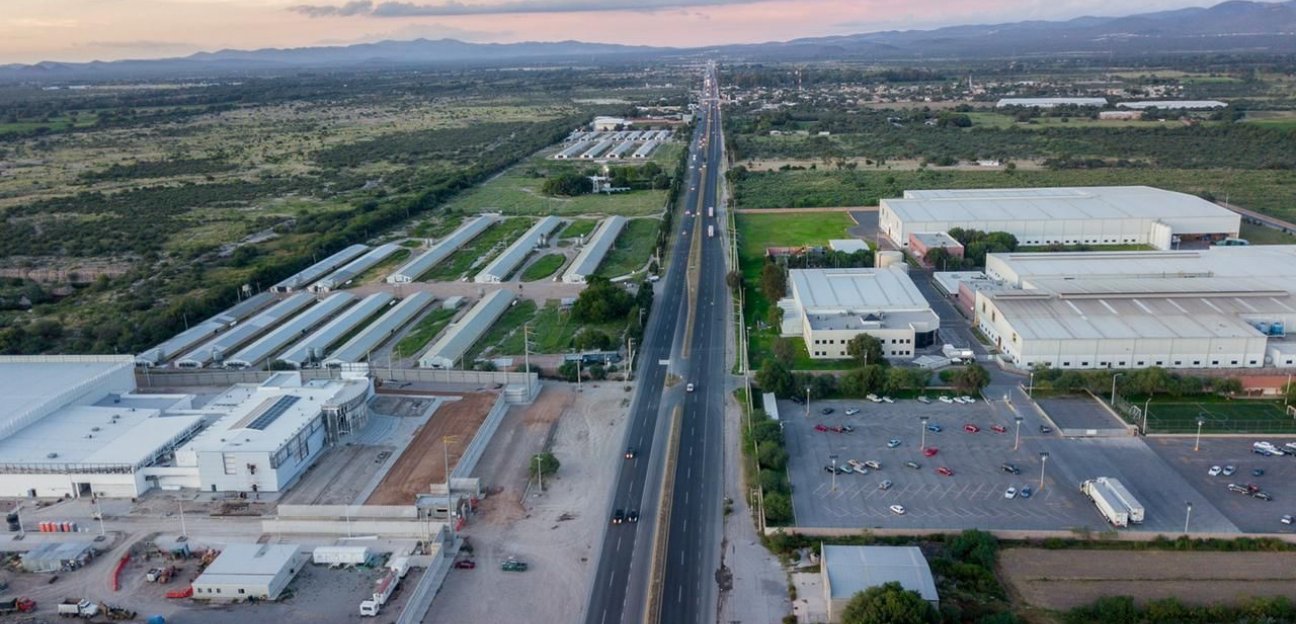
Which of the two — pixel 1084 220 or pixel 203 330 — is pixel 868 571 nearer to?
pixel 203 330

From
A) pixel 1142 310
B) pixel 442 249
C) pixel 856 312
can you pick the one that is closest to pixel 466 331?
pixel 856 312

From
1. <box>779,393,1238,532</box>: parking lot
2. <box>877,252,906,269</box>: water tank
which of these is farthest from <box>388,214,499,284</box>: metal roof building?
<box>779,393,1238,532</box>: parking lot

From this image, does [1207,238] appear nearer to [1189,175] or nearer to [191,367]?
[1189,175]

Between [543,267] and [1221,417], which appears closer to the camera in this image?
[1221,417]

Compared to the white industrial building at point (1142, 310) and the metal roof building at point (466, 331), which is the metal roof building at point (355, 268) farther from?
the white industrial building at point (1142, 310)

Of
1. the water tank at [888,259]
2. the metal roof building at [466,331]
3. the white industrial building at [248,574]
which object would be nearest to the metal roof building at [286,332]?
the metal roof building at [466,331]
